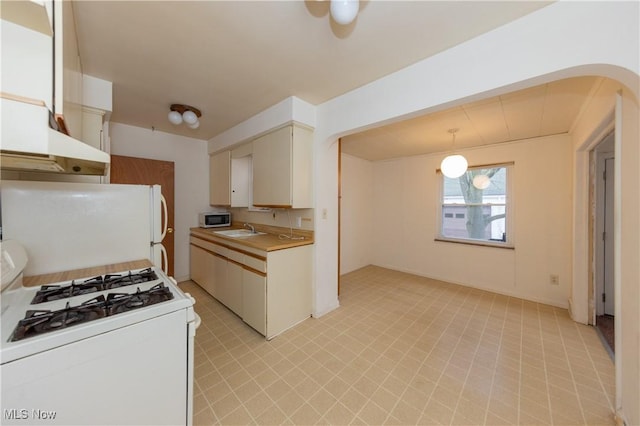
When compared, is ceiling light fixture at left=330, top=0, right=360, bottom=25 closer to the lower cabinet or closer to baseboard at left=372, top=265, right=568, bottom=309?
the lower cabinet

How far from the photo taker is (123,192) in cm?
175

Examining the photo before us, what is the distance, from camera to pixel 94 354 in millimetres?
861

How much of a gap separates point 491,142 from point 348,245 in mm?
2905

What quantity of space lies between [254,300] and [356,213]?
2.93 m

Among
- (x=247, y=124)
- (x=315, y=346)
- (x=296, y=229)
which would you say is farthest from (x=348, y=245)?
(x=247, y=124)

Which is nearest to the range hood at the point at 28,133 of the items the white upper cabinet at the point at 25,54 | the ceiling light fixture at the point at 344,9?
the white upper cabinet at the point at 25,54

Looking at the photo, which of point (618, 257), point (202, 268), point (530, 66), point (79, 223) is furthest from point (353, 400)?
point (202, 268)

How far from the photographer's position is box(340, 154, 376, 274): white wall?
4441 mm

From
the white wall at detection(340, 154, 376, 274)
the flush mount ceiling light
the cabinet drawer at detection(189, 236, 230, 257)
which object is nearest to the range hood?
the flush mount ceiling light

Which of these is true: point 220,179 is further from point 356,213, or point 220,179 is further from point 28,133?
point 28,133

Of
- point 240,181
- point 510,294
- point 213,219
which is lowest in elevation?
point 510,294

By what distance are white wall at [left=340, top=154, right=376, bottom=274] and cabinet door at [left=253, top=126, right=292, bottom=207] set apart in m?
1.75

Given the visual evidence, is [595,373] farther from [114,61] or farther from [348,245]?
[114,61]

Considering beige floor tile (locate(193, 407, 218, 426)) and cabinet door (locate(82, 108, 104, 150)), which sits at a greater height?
cabinet door (locate(82, 108, 104, 150))
